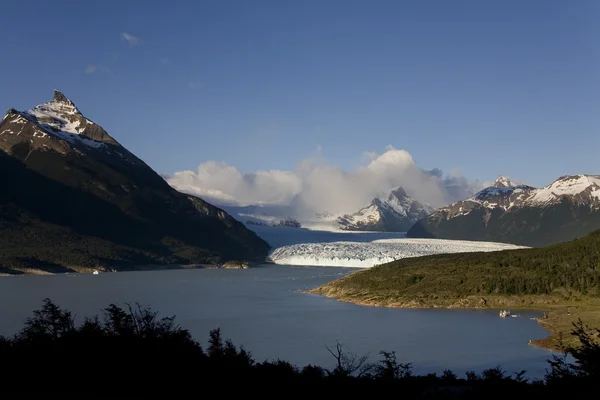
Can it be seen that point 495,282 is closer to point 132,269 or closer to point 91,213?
point 132,269

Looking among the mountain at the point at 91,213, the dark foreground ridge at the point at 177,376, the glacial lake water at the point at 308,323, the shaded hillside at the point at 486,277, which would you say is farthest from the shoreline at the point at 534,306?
the mountain at the point at 91,213

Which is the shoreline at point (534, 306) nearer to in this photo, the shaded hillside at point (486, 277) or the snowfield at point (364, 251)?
the shaded hillside at point (486, 277)

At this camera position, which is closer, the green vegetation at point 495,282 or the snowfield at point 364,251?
the green vegetation at point 495,282

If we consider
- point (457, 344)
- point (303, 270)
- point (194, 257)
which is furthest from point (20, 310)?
point (194, 257)

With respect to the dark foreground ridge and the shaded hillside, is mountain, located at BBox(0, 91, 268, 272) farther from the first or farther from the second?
the dark foreground ridge

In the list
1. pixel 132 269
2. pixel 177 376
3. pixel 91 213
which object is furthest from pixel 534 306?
pixel 91 213

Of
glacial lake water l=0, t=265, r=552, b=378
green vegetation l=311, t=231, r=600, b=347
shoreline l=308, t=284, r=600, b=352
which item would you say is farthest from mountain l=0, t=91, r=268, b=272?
shoreline l=308, t=284, r=600, b=352
